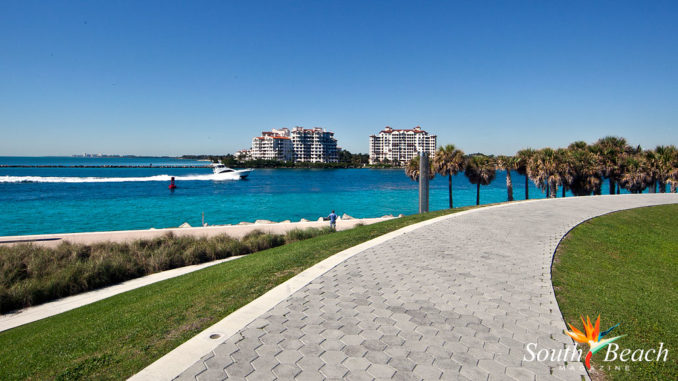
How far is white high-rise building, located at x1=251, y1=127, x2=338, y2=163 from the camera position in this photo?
6816 inches

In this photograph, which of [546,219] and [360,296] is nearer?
[360,296]

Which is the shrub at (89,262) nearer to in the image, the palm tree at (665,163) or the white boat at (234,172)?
the palm tree at (665,163)

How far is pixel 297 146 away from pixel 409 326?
575 feet

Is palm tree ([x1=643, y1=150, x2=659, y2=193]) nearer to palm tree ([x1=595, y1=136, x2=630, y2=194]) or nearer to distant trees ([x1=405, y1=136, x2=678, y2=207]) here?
distant trees ([x1=405, y1=136, x2=678, y2=207])

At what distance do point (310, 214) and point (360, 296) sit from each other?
30319mm

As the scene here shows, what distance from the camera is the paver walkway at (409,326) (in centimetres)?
333

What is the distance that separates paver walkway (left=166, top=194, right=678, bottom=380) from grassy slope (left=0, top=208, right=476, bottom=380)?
88 centimetres

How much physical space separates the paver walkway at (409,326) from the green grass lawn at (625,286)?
1.13ft

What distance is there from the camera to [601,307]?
5.03 meters

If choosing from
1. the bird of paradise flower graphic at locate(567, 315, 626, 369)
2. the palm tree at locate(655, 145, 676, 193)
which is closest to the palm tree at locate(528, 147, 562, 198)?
the palm tree at locate(655, 145, 676, 193)

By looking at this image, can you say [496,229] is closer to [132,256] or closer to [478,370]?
[478,370]

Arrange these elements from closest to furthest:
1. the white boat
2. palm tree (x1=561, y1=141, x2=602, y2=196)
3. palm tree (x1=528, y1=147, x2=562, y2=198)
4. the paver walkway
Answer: the paver walkway → palm tree (x1=528, y1=147, x2=562, y2=198) → palm tree (x1=561, y1=141, x2=602, y2=196) → the white boat

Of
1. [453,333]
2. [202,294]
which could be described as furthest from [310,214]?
[453,333]

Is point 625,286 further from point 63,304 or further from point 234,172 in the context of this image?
point 234,172
